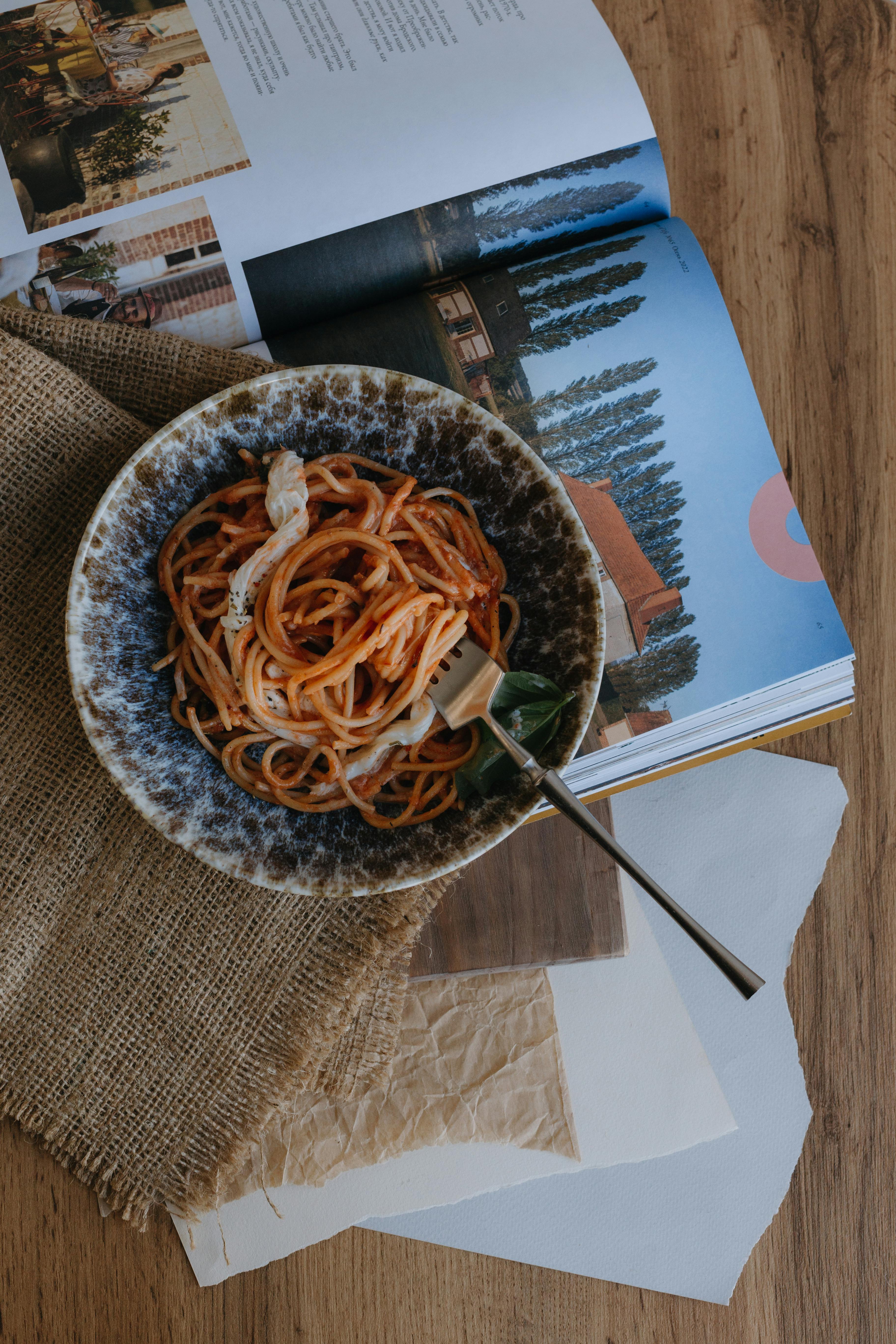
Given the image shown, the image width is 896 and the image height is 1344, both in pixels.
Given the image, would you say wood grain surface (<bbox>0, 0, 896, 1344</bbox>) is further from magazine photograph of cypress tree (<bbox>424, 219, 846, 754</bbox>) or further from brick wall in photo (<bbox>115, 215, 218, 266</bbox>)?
brick wall in photo (<bbox>115, 215, 218, 266</bbox>)

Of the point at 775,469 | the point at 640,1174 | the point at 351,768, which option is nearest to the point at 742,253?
the point at 775,469

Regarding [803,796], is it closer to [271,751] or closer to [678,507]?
[678,507]

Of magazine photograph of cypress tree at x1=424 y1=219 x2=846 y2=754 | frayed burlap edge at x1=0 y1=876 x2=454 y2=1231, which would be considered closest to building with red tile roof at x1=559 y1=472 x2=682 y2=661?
magazine photograph of cypress tree at x1=424 y1=219 x2=846 y2=754

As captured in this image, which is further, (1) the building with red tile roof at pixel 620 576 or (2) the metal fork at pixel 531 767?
(1) the building with red tile roof at pixel 620 576

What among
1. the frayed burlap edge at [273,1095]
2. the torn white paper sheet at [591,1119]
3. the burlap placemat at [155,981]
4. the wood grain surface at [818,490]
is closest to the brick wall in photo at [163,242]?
the burlap placemat at [155,981]

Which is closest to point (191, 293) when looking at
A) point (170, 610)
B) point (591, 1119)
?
point (170, 610)

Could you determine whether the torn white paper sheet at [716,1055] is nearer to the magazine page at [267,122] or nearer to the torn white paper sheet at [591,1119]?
the torn white paper sheet at [591,1119]
